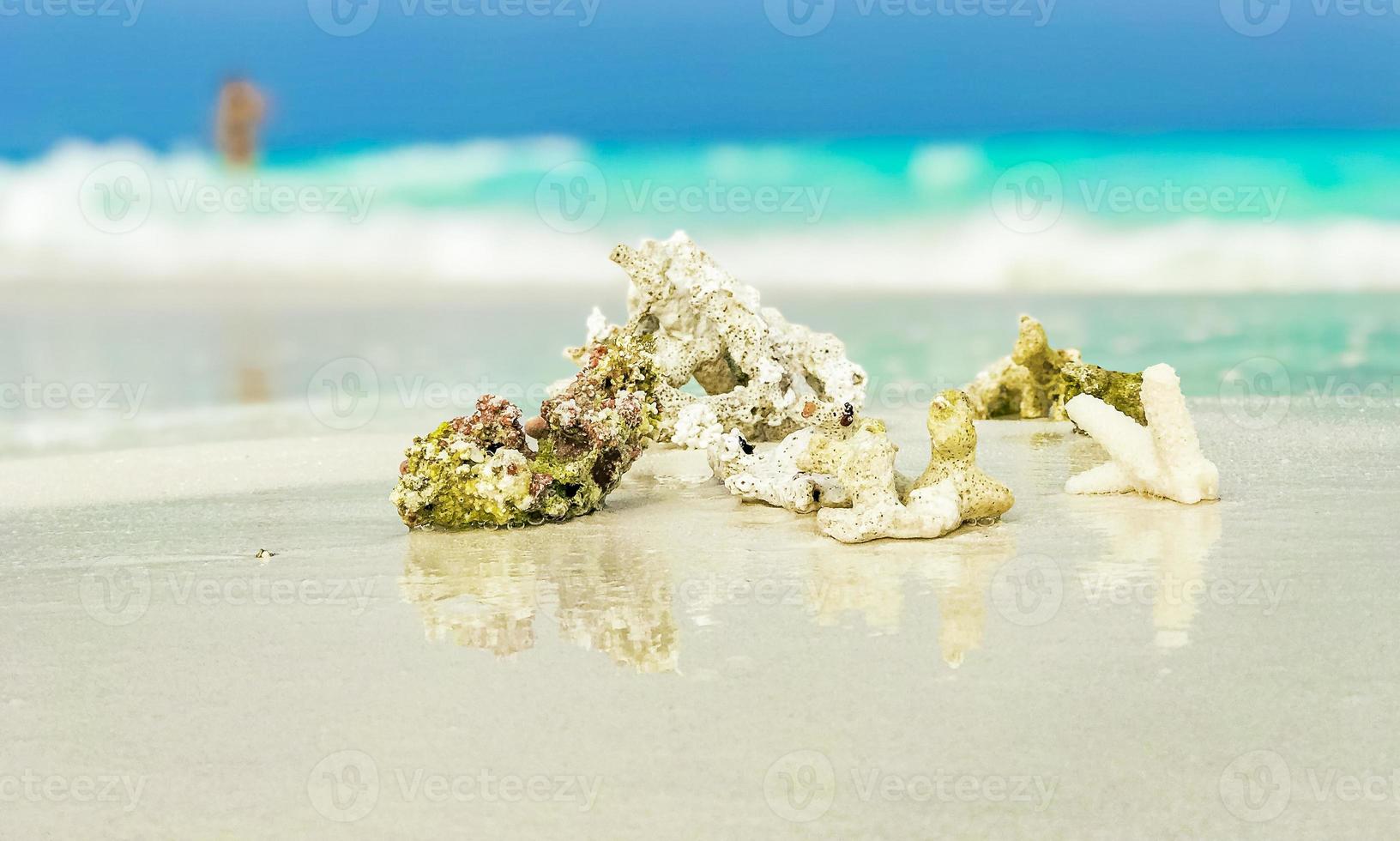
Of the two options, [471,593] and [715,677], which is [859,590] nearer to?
[715,677]

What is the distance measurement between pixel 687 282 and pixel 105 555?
3257 millimetres

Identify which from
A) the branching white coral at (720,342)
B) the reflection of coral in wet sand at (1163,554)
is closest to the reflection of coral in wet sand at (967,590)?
the reflection of coral in wet sand at (1163,554)

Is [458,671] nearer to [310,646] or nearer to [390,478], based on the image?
[310,646]

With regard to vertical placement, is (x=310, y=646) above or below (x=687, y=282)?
below

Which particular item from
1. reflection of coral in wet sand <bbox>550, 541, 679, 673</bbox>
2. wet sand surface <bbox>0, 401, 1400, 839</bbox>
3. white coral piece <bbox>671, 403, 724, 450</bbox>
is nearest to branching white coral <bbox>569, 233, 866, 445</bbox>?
white coral piece <bbox>671, 403, 724, 450</bbox>

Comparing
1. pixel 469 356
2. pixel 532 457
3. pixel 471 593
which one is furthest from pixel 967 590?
pixel 469 356

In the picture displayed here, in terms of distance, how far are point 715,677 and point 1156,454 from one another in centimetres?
279

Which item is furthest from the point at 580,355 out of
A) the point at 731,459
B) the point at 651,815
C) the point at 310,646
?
the point at 651,815

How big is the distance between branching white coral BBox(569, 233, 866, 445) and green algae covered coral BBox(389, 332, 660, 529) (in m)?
1.11

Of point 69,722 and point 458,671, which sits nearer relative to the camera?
point 69,722

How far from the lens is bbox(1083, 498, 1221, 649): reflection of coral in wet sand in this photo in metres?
3.74

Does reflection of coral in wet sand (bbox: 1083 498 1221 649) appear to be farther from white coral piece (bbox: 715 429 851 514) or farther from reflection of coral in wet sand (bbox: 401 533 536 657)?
reflection of coral in wet sand (bbox: 401 533 536 657)

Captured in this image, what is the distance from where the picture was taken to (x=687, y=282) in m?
7.04

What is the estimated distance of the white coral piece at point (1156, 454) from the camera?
525 cm
